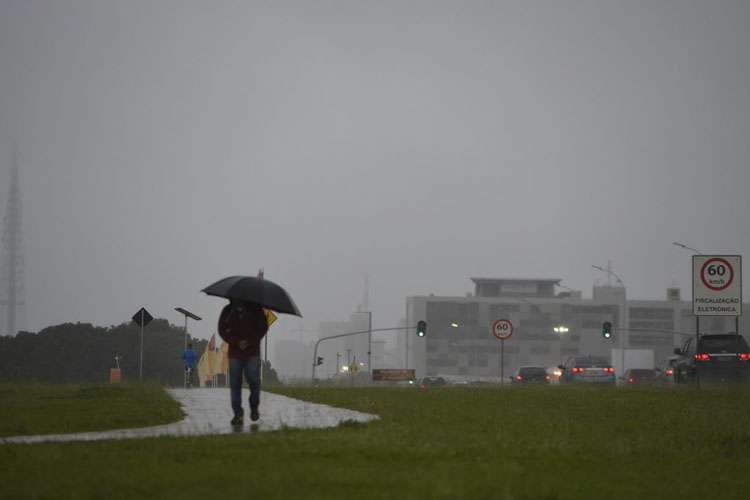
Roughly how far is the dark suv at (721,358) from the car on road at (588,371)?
481 inches

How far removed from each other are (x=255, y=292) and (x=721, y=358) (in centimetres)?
3098

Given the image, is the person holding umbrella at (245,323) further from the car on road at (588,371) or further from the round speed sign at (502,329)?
the car on road at (588,371)

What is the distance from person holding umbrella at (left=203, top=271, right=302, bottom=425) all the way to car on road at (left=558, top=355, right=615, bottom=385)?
40916mm

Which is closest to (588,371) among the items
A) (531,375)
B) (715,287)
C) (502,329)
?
(531,375)

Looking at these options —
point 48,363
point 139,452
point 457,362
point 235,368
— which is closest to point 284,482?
point 139,452

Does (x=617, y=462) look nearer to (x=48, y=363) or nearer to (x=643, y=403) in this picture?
(x=643, y=403)

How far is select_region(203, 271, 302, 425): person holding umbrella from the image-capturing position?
48.1ft

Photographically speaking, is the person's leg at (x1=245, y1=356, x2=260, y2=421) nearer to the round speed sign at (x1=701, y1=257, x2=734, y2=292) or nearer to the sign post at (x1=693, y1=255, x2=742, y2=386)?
the sign post at (x1=693, y1=255, x2=742, y2=386)

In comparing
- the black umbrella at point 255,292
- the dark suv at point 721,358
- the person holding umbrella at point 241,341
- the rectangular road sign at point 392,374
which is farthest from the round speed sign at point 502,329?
the person holding umbrella at point 241,341

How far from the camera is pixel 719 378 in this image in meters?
41.8

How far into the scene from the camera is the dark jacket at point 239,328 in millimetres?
14773

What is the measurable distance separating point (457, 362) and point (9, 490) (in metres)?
184

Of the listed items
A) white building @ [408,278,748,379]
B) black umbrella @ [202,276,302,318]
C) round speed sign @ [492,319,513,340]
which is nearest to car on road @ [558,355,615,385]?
round speed sign @ [492,319,513,340]

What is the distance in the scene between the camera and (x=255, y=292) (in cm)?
1469
